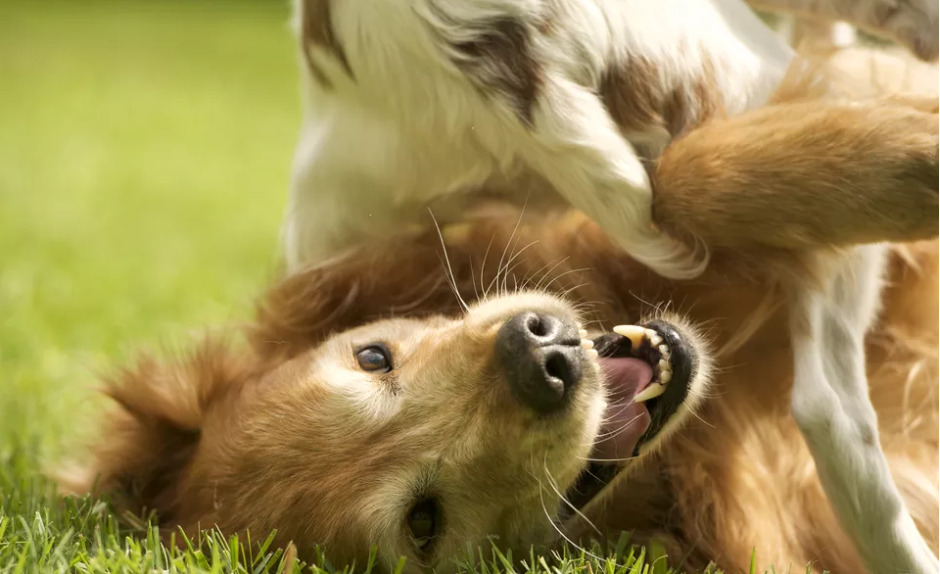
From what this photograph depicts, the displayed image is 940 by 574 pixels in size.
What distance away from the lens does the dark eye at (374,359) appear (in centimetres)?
208

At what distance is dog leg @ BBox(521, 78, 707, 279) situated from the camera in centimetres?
182

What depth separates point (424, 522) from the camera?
1923 mm

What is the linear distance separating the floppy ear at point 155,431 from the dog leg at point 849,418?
4.02 feet

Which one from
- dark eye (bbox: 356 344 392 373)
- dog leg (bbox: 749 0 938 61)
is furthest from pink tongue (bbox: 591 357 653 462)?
dog leg (bbox: 749 0 938 61)

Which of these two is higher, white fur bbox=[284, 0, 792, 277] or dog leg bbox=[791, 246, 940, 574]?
white fur bbox=[284, 0, 792, 277]

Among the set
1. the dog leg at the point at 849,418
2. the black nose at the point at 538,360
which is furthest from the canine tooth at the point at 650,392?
the dog leg at the point at 849,418

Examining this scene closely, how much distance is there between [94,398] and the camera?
257 cm

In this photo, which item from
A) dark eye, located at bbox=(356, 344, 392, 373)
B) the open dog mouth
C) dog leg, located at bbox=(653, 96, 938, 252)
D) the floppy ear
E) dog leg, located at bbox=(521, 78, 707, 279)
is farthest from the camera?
the floppy ear

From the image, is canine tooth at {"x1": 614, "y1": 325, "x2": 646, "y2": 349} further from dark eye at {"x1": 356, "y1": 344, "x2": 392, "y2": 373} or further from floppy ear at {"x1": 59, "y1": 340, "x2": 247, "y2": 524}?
floppy ear at {"x1": 59, "y1": 340, "x2": 247, "y2": 524}

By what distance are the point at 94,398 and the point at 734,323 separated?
1.57 metres

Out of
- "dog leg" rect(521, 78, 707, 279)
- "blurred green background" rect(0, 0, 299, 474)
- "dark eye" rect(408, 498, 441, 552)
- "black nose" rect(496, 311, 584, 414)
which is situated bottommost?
"blurred green background" rect(0, 0, 299, 474)

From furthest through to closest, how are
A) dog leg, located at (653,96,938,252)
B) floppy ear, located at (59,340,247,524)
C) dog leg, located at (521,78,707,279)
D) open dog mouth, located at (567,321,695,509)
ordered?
floppy ear, located at (59,340,247,524), open dog mouth, located at (567,321,695,509), dog leg, located at (521,78,707,279), dog leg, located at (653,96,938,252)

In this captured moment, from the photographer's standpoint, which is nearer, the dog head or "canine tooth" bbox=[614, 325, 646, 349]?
the dog head

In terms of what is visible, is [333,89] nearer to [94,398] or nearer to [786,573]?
[94,398]
